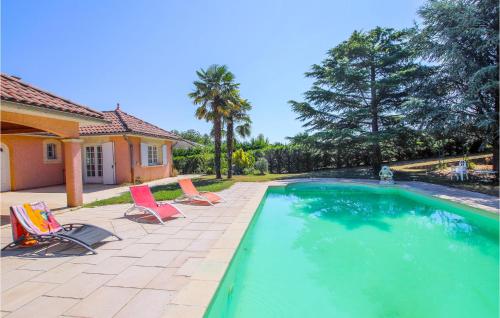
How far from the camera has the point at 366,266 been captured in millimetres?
5309

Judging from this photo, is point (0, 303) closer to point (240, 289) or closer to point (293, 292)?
point (240, 289)

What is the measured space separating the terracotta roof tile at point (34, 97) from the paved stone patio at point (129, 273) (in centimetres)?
329

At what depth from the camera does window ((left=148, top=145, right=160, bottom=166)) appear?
18672 mm

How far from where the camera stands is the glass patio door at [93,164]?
54.1ft

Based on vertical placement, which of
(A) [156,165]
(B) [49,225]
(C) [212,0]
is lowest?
(B) [49,225]

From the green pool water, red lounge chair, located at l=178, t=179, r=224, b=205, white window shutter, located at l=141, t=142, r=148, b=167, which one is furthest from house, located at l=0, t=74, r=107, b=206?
the green pool water

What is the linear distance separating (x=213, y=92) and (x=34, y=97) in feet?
33.0

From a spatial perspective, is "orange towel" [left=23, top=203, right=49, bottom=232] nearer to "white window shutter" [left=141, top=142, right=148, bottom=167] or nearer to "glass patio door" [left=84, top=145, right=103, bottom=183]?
"white window shutter" [left=141, top=142, right=148, bottom=167]

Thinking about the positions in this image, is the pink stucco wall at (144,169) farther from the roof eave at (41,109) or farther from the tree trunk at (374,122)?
the tree trunk at (374,122)

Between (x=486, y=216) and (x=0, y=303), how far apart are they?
37.1 feet

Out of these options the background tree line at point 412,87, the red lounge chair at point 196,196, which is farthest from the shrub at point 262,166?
the red lounge chair at point 196,196

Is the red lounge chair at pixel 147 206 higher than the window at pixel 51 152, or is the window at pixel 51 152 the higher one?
the window at pixel 51 152

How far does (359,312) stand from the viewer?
150 inches

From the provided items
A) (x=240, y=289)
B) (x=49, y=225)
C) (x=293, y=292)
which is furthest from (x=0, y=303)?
(x=293, y=292)
